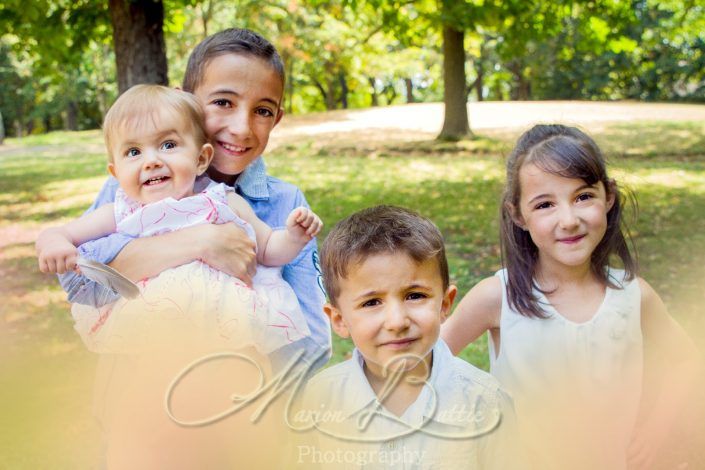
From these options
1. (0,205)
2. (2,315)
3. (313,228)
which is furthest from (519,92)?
(313,228)

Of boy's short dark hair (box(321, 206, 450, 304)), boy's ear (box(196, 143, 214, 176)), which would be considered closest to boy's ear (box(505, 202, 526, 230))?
boy's short dark hair (box(321, 206, 450, 304))

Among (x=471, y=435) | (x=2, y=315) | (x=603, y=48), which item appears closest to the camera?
(x=471, y=435)

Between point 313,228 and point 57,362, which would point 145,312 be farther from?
point 57,362

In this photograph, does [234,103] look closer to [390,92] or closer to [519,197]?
[519,197]

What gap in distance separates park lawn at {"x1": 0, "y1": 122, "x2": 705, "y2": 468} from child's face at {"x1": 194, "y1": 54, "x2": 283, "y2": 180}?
3.56 feet

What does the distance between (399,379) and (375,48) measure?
1022 inches

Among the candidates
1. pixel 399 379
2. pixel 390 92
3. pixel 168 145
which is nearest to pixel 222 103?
pixel 168 145

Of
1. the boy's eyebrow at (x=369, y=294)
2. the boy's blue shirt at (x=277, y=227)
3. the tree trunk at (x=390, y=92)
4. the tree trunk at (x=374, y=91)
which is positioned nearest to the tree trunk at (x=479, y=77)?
the tree trunk at (x=390, y=92)

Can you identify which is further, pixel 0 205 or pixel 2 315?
pixel 0 205

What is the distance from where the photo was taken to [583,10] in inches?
457

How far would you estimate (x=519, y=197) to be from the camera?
2521 millimetres

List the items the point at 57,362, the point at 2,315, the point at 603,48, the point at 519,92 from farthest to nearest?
the point at 519,92, the point at 603,48, the point at 2,315, the point at 57,362

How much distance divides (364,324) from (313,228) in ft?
1.33

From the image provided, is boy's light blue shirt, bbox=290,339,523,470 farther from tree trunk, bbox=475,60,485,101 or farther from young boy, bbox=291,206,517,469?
tree trunk, bbox=475,60,485,101
